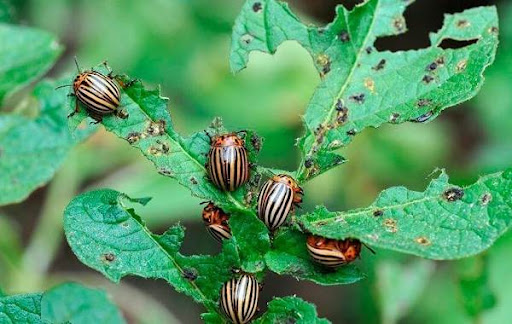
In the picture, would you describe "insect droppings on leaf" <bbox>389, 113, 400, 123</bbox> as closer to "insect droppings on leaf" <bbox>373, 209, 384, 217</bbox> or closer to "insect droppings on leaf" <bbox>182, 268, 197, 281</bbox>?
"insect droppings on leaf" <bbox>373, 209, 384, 217</bbox>

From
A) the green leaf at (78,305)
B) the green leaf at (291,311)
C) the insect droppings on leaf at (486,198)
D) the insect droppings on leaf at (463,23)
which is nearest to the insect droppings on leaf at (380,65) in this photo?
the insect droppings on leaf at (463,23)

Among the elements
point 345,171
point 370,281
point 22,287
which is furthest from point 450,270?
point 22,287

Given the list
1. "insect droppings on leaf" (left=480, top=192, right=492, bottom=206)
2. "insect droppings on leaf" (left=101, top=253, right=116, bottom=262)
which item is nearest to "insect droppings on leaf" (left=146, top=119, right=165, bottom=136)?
"insect droppings on leaf" (left=101, top=253, right=116, bottom=262)

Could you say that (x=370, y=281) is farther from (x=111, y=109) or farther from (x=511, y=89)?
(x=111, y=109)

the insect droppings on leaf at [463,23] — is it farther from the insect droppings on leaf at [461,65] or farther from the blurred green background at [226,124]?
the blurred green background at [226,124]

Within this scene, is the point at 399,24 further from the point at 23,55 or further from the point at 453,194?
the point at 23,55

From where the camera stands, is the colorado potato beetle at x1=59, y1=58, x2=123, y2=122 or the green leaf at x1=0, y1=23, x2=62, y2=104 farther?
the green leaf at x1=0, y1=23, x2=62, y2=104
